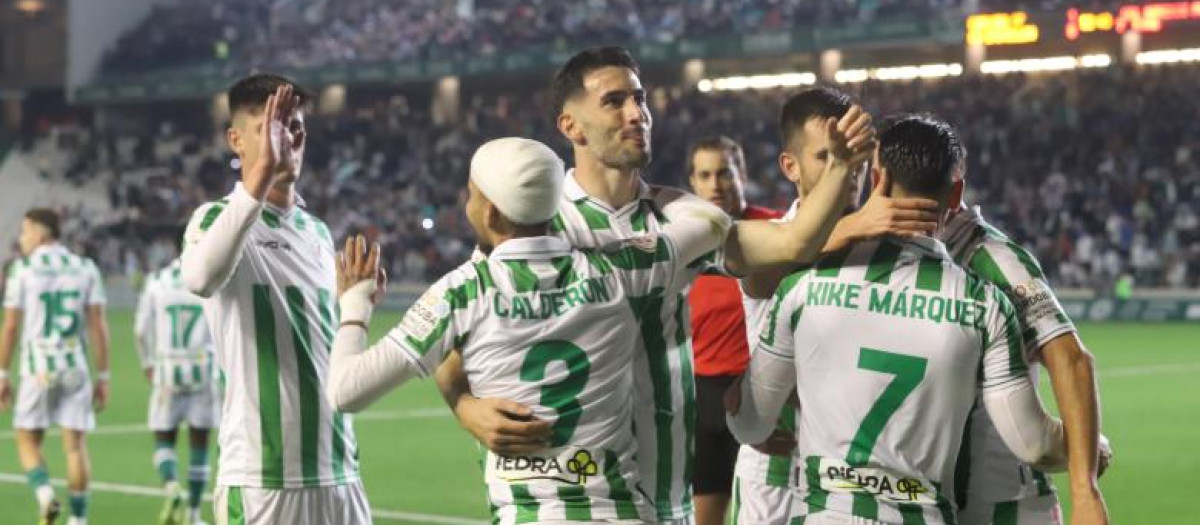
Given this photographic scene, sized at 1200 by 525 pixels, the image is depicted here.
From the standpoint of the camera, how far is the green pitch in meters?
12.5

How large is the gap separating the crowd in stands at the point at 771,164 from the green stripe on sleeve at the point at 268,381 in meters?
29.6

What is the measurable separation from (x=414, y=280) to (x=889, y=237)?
126ft

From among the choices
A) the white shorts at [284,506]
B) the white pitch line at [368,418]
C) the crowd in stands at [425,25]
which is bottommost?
the white pitch line at [368,418]

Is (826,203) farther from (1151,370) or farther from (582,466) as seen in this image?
(1151,370)

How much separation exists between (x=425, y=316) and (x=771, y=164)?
1508 inches

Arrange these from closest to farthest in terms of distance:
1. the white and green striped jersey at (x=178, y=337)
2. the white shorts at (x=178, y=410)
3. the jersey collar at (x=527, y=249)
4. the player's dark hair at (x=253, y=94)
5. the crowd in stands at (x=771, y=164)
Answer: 1. the jersey collar at (x=527, y=249)
2. the player's dark hair at (x=253, y=94)
3. the white shorts at (x=178, y=410)
4. the white and green striped jersey at (x=178, y=337)
5. the crowd in stands at (x=771, y=164)

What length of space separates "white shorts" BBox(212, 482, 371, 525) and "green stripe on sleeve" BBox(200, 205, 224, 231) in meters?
0.97

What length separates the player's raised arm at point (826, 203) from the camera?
4848 mm

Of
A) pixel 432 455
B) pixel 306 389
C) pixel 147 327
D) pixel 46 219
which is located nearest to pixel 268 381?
pixel 306 389

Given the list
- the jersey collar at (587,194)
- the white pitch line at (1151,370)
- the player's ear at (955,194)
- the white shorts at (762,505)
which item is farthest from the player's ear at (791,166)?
the white pitch line at (1151,370)

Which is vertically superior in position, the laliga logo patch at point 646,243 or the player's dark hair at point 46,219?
the player's dark hair at point 46,219

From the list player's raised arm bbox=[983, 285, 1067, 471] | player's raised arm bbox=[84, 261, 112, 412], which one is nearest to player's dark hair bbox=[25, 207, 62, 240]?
player's raised arm bbox=[84, 261, 112, 412]

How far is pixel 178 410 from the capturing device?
39.9ft

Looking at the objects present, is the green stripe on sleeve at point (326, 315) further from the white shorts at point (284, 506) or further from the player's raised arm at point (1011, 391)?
the player's raised arm at point (1011, 391)
